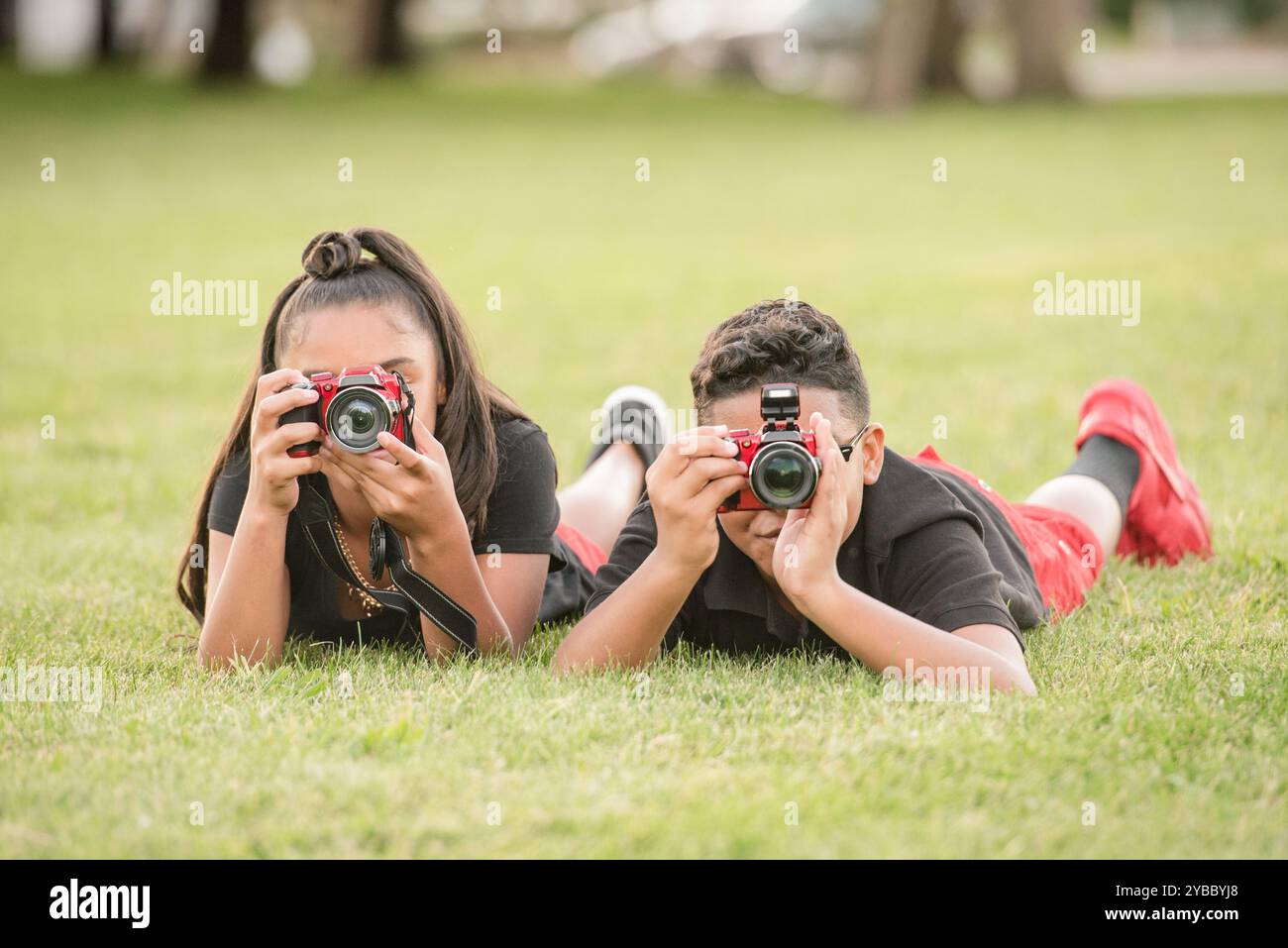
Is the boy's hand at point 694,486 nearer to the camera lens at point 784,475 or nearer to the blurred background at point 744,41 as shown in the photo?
the camera lens at point 784,475

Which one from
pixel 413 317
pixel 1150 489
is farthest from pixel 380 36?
pixel 413 317

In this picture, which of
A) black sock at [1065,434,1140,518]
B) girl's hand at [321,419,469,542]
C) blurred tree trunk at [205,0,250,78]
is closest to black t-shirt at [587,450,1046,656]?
girl's hand at [321,419,469,542]

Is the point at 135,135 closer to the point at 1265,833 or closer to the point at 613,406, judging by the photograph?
the point at 613,406

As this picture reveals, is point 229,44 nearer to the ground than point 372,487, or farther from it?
farther from it

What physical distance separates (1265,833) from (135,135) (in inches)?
835

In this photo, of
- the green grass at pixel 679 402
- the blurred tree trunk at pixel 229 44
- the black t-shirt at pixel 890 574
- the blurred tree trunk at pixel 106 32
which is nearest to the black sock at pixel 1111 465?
the green grass at pixel 679 402

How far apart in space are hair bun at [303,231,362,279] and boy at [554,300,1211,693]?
3.05 feet

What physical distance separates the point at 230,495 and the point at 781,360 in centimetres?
148

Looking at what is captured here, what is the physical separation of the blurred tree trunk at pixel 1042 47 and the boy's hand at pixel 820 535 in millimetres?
22692

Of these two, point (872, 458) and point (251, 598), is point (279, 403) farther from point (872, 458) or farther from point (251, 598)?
point (872, 458)

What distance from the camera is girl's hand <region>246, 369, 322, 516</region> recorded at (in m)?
3.43

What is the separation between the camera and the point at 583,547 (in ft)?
15.9

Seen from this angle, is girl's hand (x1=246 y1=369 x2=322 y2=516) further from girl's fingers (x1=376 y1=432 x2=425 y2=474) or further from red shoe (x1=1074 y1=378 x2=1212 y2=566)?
red shoe (x1=1074 y1=378 x2=1212 y2=566)

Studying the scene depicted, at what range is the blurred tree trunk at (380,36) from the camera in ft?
103
